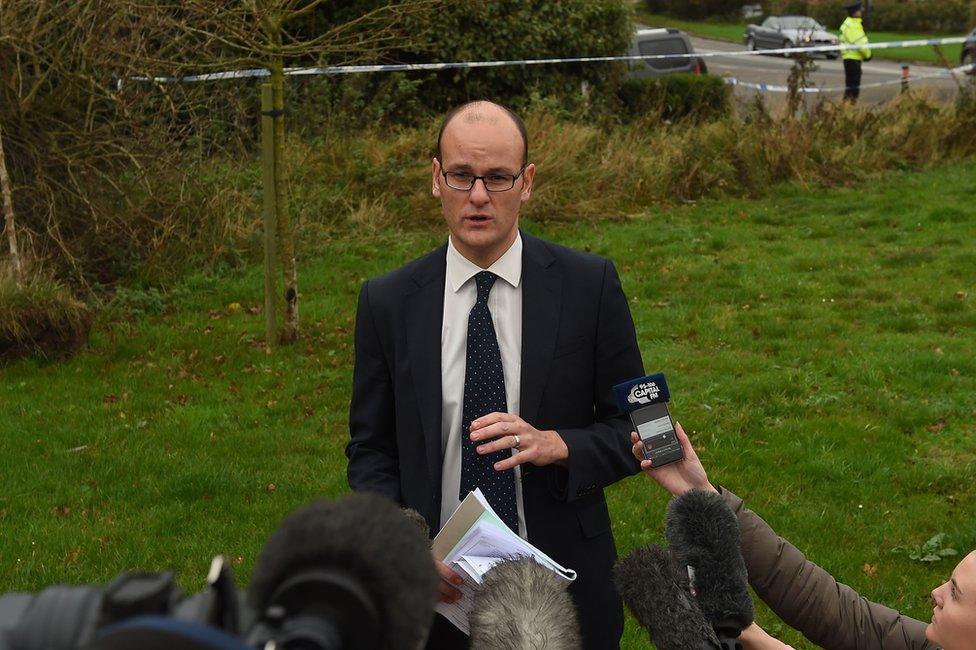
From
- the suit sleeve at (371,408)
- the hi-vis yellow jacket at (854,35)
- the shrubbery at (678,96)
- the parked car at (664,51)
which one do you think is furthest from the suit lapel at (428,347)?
the parked car at (664,51)

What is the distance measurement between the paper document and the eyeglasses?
0.82 m

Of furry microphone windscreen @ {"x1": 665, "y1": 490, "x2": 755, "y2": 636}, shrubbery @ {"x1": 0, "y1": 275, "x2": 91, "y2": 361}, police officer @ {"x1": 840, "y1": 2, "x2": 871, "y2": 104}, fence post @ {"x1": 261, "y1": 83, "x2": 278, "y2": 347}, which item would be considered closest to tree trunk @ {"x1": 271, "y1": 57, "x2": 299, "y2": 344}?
fence post @ {"x1": 261, "y1": 83, "x2": 278, "y2": 347}

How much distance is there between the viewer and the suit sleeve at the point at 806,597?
283 cm

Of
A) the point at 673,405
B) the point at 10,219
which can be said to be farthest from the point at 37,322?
the point at 673,405

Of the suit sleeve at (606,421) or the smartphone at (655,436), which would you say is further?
the suit sleeve at (606,421)

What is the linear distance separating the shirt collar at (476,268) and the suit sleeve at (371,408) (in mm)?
255

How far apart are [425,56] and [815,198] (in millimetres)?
5963

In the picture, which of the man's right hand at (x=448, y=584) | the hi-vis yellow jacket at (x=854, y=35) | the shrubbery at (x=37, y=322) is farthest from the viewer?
the hi-vis yellow jacket at (x=854, y=35)

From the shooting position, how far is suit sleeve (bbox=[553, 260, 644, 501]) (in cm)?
294

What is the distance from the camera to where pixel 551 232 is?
39.0 feet

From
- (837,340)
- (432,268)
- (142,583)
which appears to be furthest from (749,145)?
(142,583)

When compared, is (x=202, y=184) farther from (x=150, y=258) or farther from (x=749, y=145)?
(x=749, y=145)

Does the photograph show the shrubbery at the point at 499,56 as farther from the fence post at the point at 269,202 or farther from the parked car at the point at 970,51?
the parked car at the point at 970,51

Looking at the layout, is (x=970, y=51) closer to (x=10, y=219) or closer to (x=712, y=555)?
(x=10, y=219)
